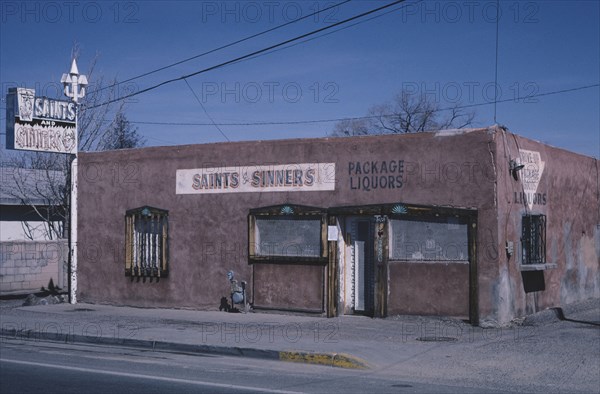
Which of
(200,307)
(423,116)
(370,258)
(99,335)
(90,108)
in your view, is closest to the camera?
(99,335)

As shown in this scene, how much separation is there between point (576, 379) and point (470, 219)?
5.58 meters

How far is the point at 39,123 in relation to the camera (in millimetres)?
19625

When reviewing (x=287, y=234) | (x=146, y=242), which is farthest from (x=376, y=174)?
(x=146, y=242)

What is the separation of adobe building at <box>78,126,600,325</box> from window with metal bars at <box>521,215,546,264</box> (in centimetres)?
4

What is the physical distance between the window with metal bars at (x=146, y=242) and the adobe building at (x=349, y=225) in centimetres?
4

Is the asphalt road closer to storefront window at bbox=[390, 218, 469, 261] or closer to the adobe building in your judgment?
the adobe building

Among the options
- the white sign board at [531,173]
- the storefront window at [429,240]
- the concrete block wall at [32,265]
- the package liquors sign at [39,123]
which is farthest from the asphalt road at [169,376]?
the concrete block wall at [32,265]

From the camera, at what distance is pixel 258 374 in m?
10.8

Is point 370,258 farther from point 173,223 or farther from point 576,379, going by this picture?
point 576,379

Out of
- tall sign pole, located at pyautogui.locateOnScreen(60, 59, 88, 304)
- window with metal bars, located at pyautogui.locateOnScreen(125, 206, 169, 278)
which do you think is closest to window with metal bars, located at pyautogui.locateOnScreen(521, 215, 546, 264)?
window with metal bars, located at pyautogui.locateOnScreen(125, 206, 169, 278)

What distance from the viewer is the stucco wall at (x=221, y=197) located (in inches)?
615

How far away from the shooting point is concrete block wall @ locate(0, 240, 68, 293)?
21.4m

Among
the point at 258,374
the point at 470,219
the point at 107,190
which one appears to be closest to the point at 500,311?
the point at 470,219

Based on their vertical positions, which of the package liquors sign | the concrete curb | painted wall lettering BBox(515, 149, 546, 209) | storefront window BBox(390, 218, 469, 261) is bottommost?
the concrete curb
